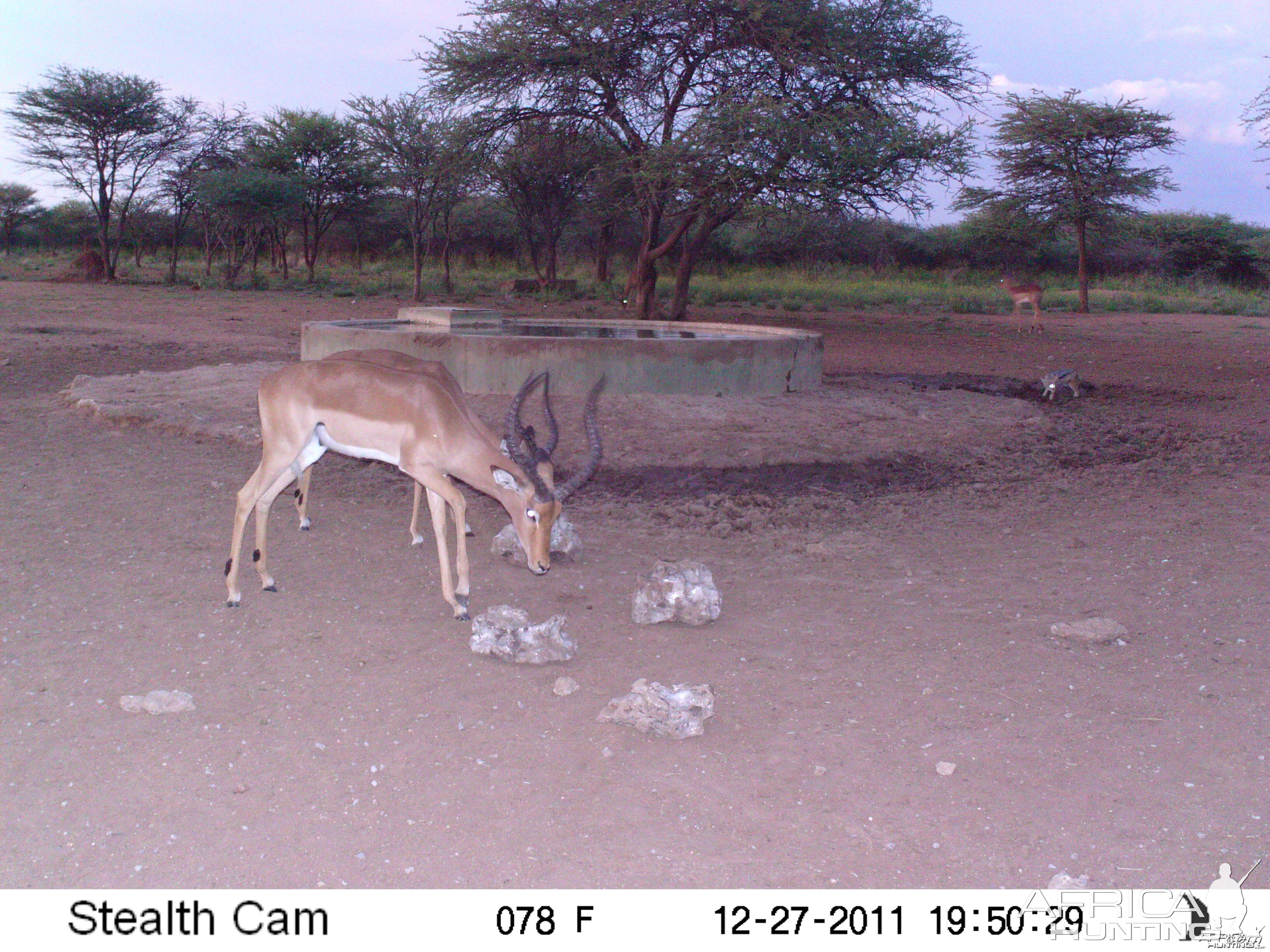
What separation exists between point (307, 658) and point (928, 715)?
96.4 inches

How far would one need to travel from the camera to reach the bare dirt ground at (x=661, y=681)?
2.94 metres

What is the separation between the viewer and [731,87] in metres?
19.0

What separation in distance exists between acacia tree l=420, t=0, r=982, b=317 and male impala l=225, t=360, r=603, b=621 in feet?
43.2

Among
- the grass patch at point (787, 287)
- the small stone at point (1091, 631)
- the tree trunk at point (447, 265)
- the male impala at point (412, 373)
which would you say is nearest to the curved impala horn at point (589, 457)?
the male impala at point (412, 373)

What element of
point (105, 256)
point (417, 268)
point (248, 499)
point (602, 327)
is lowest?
point (248, 499)

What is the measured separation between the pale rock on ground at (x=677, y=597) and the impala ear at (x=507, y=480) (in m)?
0.74

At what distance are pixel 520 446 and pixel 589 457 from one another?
1.34 ft

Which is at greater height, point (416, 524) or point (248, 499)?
point (248, 499)

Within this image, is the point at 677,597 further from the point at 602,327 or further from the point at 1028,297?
the point at 1028,297

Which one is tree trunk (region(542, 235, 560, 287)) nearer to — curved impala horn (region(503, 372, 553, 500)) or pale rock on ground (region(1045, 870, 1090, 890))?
curved impala horn (region(503, 372, 553, 500))

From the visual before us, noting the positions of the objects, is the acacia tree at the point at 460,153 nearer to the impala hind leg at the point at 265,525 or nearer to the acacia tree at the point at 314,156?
the acacia tree at the point at 314,156

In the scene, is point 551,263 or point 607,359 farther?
point 551,263

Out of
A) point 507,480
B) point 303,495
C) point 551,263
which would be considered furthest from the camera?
point 551,263

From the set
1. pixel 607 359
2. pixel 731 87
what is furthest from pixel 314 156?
pixel 607 359
